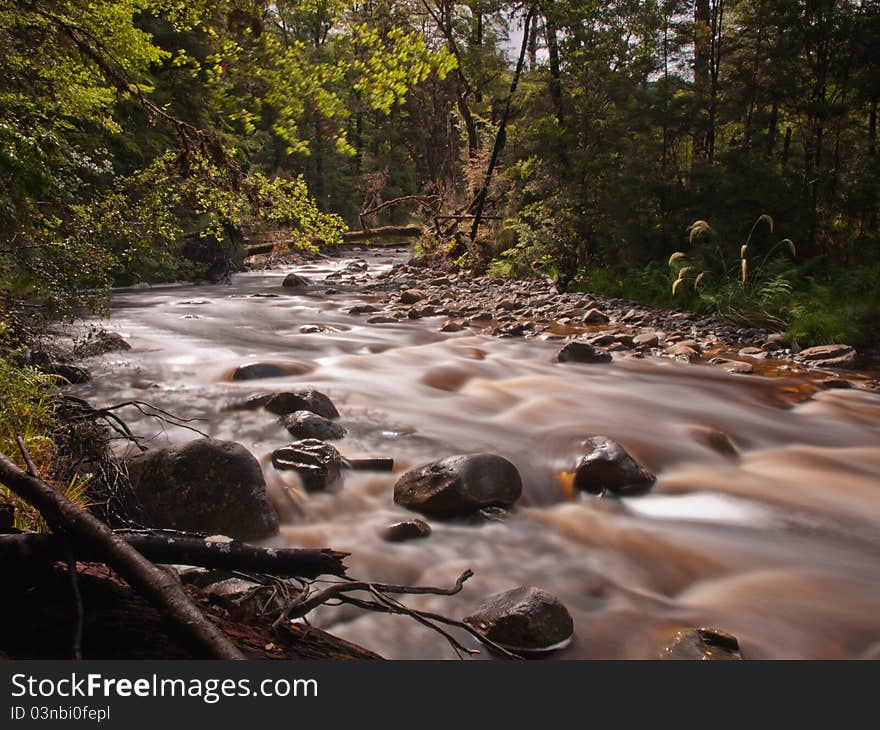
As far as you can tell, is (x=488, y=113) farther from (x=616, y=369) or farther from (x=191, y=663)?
(x=191, y=663)

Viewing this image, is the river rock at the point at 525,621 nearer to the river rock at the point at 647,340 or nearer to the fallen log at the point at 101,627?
the fallen log at the point at 101,627

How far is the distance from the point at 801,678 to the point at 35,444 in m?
4.15

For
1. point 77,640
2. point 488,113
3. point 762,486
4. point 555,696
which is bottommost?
point 762,486

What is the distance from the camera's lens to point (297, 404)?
6145mm

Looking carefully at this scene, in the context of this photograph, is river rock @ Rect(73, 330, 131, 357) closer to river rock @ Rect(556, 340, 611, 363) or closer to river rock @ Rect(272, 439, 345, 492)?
river rock @ Rect(272, 439, 345, 492)

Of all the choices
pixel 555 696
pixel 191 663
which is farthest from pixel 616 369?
pixel 191 663

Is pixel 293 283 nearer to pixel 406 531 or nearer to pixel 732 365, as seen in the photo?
pixel 732 365

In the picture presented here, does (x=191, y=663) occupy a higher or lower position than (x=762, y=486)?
higher

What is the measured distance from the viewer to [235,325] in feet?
40.5

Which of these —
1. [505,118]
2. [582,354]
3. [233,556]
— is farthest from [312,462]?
[505,118]

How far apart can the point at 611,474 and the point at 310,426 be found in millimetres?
2739

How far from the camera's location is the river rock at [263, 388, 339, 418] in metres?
6.12

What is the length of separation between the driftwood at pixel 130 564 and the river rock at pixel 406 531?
2384 millimetres

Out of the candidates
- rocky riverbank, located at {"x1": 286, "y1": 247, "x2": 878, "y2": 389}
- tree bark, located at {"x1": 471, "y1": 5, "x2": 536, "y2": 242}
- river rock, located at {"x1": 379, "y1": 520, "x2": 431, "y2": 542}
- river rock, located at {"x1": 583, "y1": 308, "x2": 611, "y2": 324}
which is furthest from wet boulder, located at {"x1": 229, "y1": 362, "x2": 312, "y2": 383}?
tree bark, located at {"x1": 471, "y1": 5, "x2": 536, "y2": 242}
